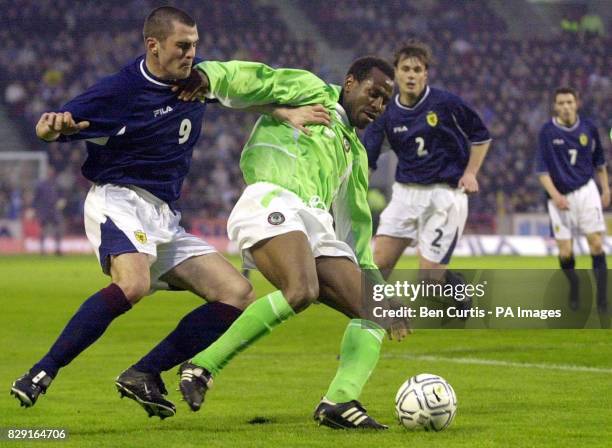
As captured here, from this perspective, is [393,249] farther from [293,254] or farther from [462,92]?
[462,92]

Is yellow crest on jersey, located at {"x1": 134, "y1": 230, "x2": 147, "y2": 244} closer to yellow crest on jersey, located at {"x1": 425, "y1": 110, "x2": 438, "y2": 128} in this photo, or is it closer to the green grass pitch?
the green grass pitch

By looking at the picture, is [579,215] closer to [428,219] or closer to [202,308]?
[428,219]

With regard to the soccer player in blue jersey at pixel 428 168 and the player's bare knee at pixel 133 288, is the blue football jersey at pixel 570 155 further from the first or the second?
the player's bare knee at pixel 133 288

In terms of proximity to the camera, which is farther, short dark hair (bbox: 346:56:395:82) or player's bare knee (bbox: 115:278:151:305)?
short dark hair (bbox: 346:56:395:82)

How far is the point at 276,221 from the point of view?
221 inches

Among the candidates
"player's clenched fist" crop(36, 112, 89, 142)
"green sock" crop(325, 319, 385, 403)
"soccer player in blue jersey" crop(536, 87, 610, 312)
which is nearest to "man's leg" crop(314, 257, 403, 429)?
"green sock" crop(325, 319, 385, 403)

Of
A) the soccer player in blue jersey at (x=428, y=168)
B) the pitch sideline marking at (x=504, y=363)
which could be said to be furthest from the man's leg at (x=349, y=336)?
the soccer player in blue jersey at (x=428, y=168)

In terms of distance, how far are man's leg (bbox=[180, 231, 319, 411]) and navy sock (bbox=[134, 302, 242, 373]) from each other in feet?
1.58

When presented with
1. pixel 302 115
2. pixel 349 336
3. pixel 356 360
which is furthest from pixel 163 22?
pixel 356 360

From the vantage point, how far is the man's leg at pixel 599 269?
40.6 ft

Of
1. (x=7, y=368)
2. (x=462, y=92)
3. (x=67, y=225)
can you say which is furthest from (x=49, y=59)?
(x=7, y=368)

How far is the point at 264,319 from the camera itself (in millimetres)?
5484

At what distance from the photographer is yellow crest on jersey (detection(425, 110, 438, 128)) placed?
33.6 ft

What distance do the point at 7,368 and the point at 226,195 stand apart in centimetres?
1995
